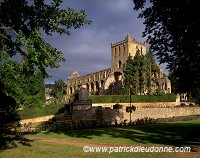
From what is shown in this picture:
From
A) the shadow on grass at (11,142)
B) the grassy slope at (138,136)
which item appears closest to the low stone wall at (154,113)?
the grassy slope at (138,136)

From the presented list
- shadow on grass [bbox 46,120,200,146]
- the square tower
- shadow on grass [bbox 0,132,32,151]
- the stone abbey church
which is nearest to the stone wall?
shadow on grass [bbox 46,120,200,146]

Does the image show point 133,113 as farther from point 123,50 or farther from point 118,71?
point 123,50

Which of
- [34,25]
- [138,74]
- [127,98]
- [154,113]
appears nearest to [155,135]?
[34,25]

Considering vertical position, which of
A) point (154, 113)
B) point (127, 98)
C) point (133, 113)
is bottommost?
point (154, 113)

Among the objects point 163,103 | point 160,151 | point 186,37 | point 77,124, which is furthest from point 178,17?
point 163,103

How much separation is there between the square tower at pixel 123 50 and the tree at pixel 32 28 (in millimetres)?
66534

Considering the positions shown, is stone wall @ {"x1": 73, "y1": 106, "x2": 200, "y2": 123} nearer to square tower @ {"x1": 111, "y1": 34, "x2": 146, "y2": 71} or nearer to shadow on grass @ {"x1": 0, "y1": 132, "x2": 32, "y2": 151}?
shadow on grass @ {"x1": 0, "y1": 132, "x2": 32, "y2": 151}

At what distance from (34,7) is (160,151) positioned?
30.0 feet

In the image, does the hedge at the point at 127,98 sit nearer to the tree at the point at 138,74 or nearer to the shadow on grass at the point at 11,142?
the tree at the point at 138,74

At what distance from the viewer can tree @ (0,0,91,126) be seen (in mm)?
12234

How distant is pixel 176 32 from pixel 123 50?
2595 inches

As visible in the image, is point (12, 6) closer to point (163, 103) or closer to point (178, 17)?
point (178, 17)

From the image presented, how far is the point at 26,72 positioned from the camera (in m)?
12.8

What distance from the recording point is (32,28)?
13578 millimetres
